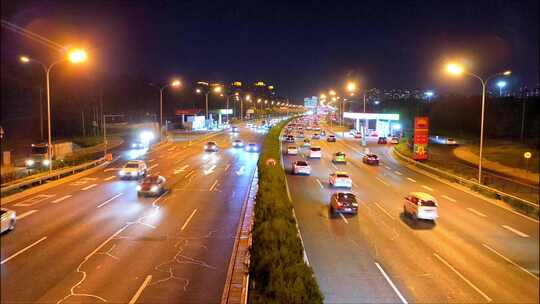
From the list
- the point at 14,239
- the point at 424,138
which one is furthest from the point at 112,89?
the point at 14,239

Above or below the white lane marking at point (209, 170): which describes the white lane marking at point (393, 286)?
above

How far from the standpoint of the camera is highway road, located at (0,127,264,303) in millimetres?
13930

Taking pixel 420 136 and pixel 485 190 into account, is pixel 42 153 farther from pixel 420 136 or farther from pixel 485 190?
pixel 485 190

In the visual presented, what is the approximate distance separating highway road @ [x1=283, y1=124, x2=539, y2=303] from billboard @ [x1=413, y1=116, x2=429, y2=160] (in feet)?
54.0

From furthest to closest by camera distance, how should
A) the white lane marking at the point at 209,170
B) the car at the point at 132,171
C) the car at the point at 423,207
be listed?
1. the white lane marking at the point at 209,170
2. the car at the point at 132,171
3. the car at the point at 423,207

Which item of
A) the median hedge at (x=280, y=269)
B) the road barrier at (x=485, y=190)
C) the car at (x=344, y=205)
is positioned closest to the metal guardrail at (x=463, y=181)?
the road barrier at (x=485, y=190)

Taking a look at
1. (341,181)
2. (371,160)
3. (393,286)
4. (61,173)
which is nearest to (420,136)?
(371,160)

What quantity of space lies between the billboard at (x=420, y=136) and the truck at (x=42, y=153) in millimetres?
31641

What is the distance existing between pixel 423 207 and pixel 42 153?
37.7m

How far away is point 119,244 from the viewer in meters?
19.0

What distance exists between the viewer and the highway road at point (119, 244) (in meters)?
13.9

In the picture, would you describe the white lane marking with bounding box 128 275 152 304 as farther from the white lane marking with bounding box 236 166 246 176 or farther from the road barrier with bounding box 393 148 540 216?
the white lane marking with bounding box 236 166 246 176

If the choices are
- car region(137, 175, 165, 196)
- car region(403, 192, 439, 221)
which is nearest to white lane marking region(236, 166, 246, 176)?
car region(137, 175, 165, 196)

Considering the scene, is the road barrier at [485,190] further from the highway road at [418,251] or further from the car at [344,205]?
the car at [344,205]
